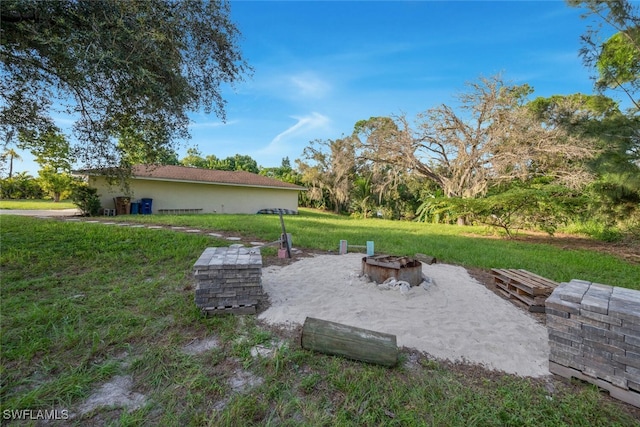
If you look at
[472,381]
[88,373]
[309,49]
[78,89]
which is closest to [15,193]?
[78,89]

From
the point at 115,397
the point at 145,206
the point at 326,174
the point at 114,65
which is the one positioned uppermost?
the point at 326,174

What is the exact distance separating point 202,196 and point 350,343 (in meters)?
16.2

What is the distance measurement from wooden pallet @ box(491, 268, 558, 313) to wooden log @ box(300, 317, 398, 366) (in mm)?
2419

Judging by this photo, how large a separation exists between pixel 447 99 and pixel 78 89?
15.8m

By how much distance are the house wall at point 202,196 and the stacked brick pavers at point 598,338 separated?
14658mm

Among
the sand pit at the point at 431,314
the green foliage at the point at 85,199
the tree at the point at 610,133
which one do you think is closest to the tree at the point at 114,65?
the sand pit at the point at 431,314

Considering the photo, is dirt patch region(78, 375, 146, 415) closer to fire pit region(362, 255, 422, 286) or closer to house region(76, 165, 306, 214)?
fire pit region(362, 255, 422, 286)

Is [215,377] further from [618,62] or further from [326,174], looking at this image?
[326,174]

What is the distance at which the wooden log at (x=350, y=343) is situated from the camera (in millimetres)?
2191

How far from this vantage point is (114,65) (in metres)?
3.98

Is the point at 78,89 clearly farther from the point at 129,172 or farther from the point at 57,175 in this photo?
the point at 57,175

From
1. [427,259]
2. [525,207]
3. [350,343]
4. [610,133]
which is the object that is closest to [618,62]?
[610,133]

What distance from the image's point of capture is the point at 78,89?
15.8 feet

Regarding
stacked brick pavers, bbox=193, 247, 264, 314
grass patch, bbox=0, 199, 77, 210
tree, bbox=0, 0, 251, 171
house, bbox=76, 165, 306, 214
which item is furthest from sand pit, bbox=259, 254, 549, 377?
grass patch, bbox=0, 199, 77, 210
